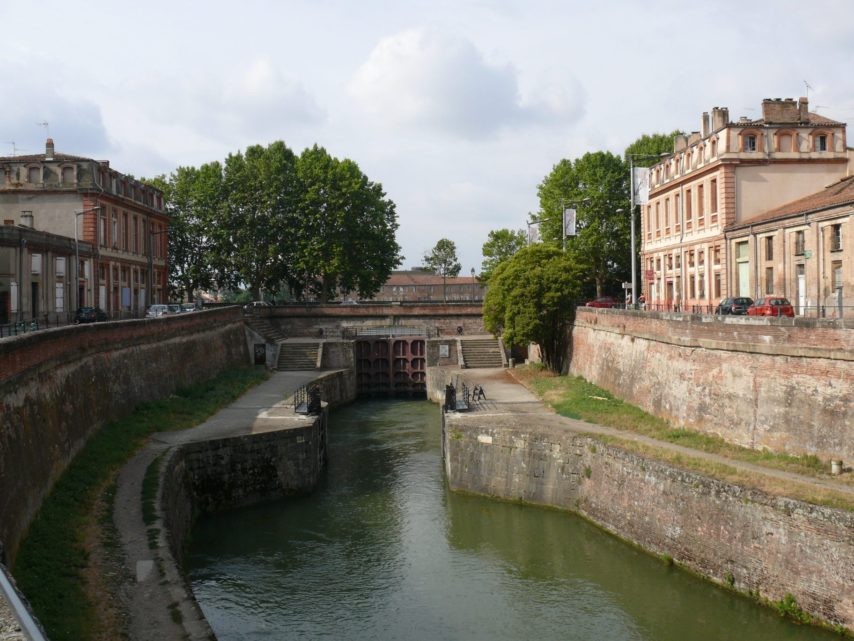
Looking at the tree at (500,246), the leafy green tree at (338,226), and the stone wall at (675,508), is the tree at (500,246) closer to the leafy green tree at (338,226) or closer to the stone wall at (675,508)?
the leafy green tree at (338,226)

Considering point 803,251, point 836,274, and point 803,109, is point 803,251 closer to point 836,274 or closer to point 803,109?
point 836,274

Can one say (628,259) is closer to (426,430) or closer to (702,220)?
(702,220)

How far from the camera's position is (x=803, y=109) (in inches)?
1654

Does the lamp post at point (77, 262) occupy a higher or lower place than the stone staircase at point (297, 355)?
higher

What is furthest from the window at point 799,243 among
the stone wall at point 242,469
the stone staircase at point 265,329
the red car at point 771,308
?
the stone staircase at point 265,329

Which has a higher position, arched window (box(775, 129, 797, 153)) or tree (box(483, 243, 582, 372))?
arched window (box(775, 129, 797, 153))

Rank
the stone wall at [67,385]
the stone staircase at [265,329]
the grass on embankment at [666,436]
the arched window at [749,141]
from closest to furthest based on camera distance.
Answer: the stone wall at [67,385] < the grass on embankment at [666,436] < the arched window at [749,141] < the stone staircase at [265,329]

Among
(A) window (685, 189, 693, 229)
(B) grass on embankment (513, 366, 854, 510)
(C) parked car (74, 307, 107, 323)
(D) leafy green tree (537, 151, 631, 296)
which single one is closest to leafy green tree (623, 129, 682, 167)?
(D) leafy green tree (537, 151, 631, 296)

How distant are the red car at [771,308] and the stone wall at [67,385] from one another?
22.6 meters

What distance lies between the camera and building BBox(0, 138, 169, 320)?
4103 centimetres

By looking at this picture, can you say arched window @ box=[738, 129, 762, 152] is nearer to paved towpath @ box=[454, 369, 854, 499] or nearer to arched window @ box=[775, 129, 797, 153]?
arched window @ box=[775, 129, 797, 153]

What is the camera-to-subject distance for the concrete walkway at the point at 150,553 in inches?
496

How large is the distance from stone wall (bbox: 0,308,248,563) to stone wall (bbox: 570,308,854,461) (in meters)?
17.9

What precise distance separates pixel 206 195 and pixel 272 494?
40.7 m
